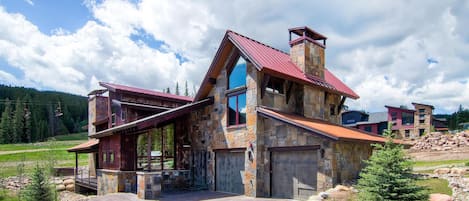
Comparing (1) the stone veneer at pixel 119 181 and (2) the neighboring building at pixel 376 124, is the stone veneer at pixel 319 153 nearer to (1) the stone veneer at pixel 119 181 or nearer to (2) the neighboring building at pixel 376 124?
(1) the stone veneer at pixel 119 181

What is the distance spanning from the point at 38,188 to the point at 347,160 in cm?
1174

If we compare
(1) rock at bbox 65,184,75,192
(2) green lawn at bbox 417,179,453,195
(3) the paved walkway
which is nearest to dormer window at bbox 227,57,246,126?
(3) the paved walkway

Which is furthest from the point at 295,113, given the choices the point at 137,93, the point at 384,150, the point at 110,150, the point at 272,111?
the point at 137,93

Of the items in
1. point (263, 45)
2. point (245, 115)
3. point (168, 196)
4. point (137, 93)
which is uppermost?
point (263, 45)

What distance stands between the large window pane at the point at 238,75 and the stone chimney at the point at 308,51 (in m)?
2.76

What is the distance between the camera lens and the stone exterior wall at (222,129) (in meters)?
13.5

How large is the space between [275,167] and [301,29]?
21.1 feet

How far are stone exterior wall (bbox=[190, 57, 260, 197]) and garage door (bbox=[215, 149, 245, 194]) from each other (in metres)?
0.30

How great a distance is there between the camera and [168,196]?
561 inches

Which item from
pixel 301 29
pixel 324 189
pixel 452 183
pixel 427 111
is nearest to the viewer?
pixel 452 183

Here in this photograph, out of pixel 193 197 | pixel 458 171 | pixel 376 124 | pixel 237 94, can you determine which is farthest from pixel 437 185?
pixel 376 124

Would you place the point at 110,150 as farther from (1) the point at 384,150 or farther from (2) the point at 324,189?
(1) the point at 384,150

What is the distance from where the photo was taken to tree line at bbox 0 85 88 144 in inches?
2363

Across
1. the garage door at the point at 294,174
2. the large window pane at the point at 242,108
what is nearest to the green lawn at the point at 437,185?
the garage door at the point at 294,174
